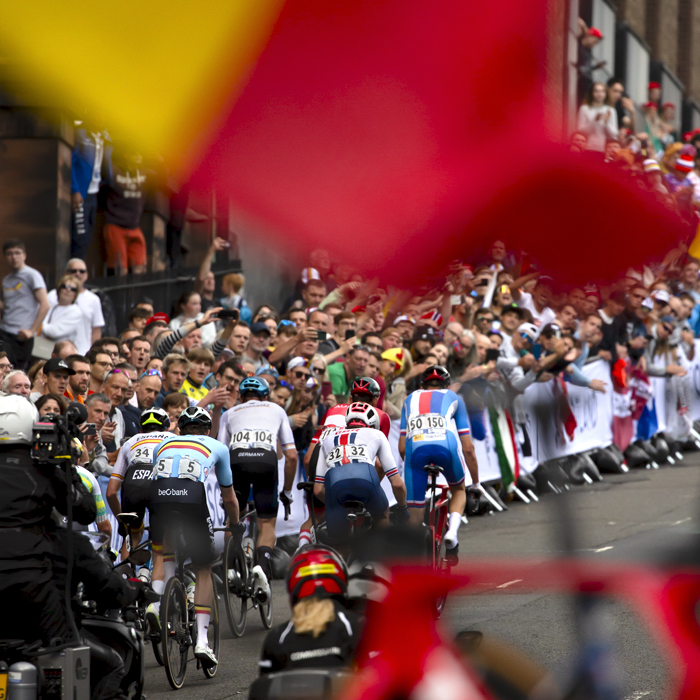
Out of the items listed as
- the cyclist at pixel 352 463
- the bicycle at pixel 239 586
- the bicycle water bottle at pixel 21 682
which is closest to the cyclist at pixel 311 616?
the bicycle water bottle at pixel 21 682

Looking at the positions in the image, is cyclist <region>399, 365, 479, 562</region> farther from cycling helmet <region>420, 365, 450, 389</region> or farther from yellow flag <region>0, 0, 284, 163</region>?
yellow flag <region>0, 0, 284, 163</region>

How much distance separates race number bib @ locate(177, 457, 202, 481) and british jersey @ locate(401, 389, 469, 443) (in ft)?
8.85

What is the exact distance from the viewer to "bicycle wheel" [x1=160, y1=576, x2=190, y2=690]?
7371 millimetres

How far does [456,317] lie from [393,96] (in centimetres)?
71

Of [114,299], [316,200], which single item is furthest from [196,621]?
[316,200]

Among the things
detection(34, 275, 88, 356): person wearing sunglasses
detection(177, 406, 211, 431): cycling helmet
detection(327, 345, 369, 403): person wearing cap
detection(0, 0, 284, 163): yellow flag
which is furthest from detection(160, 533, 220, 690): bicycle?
detection(0, 0, 284, 163): yellow flag

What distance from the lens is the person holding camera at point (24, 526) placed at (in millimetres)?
5668

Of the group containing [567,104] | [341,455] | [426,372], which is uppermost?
[567,104]

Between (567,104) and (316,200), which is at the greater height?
(567,104)

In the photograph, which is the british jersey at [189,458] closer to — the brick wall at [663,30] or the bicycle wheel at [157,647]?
the bicycle wheel at [157,647]

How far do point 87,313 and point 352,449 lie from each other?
10.4ft

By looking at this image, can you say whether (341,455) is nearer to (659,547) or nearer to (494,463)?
(494,463)

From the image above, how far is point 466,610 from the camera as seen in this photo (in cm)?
191

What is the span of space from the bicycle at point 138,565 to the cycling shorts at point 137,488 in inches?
8.9
